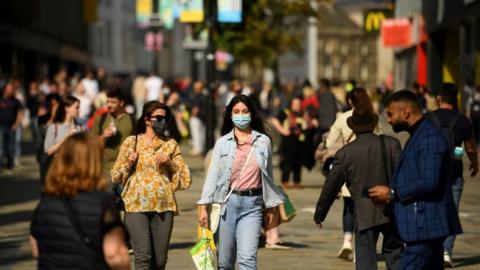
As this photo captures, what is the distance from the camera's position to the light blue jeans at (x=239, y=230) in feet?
37.0

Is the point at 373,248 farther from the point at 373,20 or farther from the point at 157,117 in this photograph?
the point at 373,20

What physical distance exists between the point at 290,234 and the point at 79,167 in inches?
409

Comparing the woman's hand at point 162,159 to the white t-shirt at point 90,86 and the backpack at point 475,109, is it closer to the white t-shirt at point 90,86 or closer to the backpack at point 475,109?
the backpack at point 475,109

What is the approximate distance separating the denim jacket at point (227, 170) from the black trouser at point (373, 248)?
0.68m

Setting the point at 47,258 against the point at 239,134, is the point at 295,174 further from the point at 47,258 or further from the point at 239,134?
the point at 47,258

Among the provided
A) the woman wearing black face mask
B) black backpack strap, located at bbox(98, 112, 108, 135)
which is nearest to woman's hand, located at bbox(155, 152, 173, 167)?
the woman wearing black face mask

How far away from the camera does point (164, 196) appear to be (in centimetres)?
1178

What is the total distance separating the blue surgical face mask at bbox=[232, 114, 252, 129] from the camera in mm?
11477

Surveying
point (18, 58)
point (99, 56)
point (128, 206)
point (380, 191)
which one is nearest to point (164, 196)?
point (128, 206)

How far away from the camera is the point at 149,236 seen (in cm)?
1167

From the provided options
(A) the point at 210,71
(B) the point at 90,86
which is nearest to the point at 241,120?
(A) the point at 210,71

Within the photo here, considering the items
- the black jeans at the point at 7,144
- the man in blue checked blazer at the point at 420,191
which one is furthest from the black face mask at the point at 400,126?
the black jeans at the point at 7,144

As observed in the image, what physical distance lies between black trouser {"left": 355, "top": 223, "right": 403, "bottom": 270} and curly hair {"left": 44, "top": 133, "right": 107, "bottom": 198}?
3995mm

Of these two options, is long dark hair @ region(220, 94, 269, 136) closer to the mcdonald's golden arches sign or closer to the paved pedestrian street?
the paved pedestrian street
